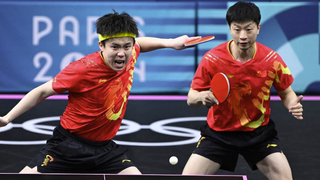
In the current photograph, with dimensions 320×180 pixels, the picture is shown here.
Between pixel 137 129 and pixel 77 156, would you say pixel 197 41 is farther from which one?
pixel 137 129

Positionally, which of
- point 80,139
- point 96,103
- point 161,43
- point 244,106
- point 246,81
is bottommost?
point 80,139

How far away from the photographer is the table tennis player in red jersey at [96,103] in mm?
3373

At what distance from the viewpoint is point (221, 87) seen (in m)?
3.25

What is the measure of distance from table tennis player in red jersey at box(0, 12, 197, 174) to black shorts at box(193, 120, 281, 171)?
2.36 feet

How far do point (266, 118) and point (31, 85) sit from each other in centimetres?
487

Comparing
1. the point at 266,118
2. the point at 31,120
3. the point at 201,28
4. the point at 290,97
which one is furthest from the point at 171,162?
the point at 201,28

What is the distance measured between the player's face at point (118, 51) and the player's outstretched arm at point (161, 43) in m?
0.43

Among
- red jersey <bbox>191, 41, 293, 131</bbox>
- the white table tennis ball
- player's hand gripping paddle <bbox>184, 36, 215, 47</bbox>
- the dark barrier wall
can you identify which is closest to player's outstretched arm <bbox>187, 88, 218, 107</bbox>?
red jersey <bbox>191, 41, 293, 131</bbox>

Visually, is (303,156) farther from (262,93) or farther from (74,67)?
(74,67)

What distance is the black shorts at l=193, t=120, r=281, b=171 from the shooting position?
12.4 ft

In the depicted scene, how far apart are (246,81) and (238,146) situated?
56 cm

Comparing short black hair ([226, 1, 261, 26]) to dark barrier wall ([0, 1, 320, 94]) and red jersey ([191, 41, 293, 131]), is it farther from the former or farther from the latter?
dark barrier wall ([0, 1, 320, 94])

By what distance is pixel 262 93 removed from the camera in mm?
3777

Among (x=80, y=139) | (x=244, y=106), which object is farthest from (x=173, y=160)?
(x=80, y=139)
